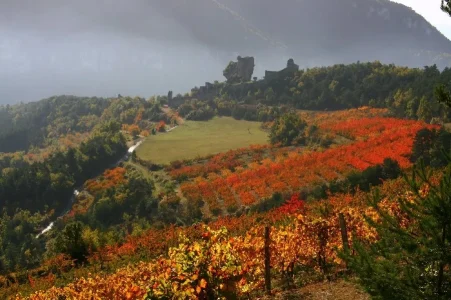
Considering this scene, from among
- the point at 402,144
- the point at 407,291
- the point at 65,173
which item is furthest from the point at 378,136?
the point at 65,173

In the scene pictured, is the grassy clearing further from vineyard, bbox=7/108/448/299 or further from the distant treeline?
the distant treeline

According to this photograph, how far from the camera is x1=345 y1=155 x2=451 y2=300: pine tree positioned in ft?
26.2

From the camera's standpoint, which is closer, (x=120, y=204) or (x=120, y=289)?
(x=120, y=289)

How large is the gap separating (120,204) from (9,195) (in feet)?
156

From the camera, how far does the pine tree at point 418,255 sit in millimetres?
7992

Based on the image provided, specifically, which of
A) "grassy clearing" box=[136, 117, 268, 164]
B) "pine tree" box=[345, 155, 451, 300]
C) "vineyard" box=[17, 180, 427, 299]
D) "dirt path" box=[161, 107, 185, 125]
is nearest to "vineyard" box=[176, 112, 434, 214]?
"grassy clearing" box=[136, 117, 268, 164]

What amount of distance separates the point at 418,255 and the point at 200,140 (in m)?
121

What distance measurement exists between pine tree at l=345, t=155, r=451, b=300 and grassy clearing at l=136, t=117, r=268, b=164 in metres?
97.5

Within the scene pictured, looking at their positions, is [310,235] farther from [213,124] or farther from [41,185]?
[213,124]

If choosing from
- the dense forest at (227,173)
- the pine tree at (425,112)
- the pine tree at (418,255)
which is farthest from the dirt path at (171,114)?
the pine tree at (418,255)

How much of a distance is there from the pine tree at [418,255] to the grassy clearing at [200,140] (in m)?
97.5

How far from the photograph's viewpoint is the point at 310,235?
1816 cm

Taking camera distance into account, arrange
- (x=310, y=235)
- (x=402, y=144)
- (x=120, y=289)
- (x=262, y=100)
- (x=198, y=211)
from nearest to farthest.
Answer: (x=120, y=289) → (x=310, y=235) → (x=198, y=211) → (x=402, y=144) → (x=262, y=100)

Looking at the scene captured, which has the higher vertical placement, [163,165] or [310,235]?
[310,235]
